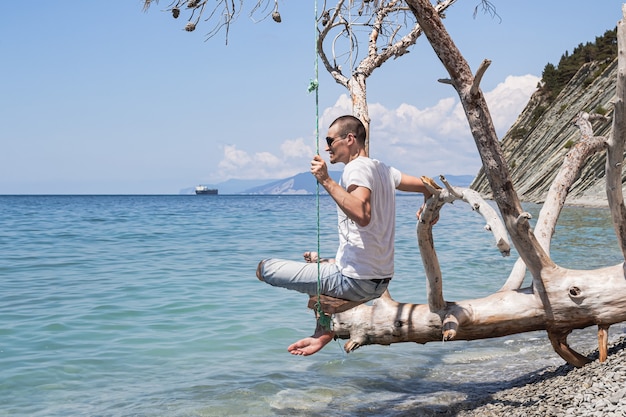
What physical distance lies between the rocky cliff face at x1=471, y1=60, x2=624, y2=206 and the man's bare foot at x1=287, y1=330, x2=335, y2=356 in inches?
1427

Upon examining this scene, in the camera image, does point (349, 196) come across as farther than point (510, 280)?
No

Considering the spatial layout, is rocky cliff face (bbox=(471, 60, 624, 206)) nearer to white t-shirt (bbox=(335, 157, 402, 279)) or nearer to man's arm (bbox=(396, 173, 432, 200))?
man's arm (bbox=(396, 173, 432, 200))

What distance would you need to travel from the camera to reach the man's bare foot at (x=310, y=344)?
5328 millimetres

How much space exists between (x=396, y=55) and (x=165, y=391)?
5193mm

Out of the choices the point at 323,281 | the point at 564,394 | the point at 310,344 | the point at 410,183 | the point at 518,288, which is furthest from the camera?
the point at 518,288

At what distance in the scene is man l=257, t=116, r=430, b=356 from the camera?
4.62 metres

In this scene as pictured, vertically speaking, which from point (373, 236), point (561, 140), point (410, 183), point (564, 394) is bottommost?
point (564, 394)

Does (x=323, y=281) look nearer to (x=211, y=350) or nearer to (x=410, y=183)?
(x=410, y=183)

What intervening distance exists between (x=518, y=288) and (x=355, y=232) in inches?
104

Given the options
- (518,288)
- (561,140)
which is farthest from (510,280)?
(561,140)

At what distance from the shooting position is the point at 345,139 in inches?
195

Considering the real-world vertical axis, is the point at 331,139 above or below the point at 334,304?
above

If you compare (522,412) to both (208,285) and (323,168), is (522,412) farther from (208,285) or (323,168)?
(208,285)

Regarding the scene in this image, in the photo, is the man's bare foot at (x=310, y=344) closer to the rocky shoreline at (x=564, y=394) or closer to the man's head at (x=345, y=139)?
the man's head at (x=345, y=139)
